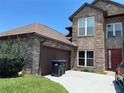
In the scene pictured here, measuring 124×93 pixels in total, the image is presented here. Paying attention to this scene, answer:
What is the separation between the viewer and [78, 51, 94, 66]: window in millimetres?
18438

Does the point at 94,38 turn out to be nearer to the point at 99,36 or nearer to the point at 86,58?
the point at 99,36

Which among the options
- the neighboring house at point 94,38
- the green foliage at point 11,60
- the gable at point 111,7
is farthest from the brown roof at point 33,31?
the gable at point 111,7

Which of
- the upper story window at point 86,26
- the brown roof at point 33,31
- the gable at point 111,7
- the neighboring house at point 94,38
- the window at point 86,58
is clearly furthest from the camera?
the gable at point 111,7

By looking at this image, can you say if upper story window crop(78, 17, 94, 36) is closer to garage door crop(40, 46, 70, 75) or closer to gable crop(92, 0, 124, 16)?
gable crop(92, 0, 124, 16)

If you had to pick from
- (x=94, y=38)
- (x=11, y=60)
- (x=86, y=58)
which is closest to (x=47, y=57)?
(x=11, y=60)

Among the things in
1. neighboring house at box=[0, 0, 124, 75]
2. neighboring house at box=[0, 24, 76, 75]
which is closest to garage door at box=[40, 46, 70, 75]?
neighboring house at box=[0, 24, 76, 75]

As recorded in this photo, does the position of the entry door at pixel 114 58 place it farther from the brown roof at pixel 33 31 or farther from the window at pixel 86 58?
the brown roof at pixel 33 31

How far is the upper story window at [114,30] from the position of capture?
18141 mm

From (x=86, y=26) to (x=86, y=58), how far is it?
3.93 metres

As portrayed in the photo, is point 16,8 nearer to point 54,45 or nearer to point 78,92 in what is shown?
point 54,45

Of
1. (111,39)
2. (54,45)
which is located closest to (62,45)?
(54,45)

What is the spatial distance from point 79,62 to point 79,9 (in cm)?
678

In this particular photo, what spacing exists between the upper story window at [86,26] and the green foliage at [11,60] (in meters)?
9.25

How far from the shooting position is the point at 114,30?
1847cm
